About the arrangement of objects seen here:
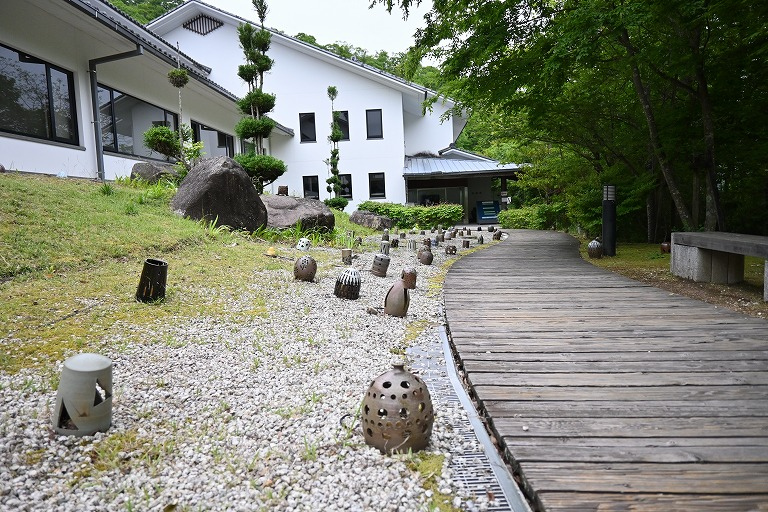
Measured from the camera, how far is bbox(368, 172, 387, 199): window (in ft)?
72.4

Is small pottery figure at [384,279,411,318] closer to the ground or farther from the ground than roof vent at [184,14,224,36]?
closer to the ground

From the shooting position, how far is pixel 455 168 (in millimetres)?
21516

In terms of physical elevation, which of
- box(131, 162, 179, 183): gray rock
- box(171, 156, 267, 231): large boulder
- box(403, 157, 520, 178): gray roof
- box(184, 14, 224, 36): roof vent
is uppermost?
box(184, 14, 224, 36): roof vent

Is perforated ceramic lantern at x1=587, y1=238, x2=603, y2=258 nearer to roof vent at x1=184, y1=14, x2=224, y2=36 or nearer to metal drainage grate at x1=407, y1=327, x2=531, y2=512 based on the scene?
metal drainage grate at x1=407, y1=327, x2=531, y2=512

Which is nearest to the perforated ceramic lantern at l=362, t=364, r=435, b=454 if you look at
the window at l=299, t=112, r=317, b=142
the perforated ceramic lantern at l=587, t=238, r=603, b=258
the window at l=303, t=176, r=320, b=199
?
the perforated ceramic lantern at l=587, t=238, r=603, b=258

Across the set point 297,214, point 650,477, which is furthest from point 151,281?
point 297,214

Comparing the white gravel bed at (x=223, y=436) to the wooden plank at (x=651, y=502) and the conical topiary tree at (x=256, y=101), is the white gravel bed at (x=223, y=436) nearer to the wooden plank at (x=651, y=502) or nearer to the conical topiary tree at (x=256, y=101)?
the wooden plank at (x=651, y=502)

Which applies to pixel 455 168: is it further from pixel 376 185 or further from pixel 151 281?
pixel 151 281

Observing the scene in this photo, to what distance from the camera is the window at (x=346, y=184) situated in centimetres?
2223

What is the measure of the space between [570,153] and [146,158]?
39.1 ft

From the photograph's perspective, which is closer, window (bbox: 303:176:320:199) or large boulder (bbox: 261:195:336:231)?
large boulder (bbox: 261:195:336:231)

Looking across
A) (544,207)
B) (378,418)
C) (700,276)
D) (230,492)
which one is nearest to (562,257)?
(700,276)

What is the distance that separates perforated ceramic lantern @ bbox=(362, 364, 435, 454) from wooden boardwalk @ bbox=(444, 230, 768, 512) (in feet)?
1.28

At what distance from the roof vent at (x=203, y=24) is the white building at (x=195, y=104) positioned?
0.05 m
